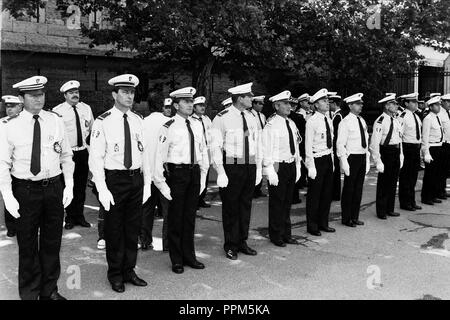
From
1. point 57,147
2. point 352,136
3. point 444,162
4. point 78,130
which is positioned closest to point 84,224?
point 78,130

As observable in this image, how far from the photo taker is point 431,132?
954cm

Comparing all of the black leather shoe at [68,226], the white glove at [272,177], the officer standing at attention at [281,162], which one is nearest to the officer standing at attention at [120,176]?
the white glove at [272,177]

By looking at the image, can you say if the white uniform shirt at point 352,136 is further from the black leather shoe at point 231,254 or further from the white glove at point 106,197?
the white glove at point 106,197

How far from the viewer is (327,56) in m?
12.1

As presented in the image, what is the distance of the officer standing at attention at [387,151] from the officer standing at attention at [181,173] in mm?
3741

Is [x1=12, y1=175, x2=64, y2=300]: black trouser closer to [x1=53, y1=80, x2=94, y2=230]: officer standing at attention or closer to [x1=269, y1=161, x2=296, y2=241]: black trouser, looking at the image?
[x1=53, y1=80, x2=94, y2=230]: officer standing at attention

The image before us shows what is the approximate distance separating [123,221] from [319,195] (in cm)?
331

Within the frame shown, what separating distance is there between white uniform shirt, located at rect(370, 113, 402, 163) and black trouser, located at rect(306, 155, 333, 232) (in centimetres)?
122

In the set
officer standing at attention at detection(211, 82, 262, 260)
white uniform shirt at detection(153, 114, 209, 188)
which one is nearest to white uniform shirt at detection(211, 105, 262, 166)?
officer standing at attention at detection(211, 82, 262, 260)

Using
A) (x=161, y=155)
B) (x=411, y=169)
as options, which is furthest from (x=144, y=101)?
(x=161, y=155)

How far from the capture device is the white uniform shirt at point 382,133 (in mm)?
8258

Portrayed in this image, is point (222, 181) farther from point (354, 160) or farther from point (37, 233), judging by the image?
point (354, 160)

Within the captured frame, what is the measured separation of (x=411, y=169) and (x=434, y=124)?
1.03 m

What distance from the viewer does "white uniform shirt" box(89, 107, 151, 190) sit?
487cm
